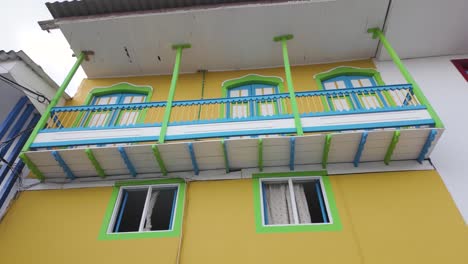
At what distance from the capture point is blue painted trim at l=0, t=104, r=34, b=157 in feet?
24.6

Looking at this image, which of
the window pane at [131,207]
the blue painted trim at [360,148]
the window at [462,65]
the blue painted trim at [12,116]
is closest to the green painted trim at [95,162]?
the window pane at [131,207]

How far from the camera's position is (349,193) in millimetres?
6500

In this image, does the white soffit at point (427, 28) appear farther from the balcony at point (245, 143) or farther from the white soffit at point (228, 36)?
the balcony at point (245, 143)

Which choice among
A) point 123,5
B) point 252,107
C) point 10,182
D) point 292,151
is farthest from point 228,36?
point 10,182

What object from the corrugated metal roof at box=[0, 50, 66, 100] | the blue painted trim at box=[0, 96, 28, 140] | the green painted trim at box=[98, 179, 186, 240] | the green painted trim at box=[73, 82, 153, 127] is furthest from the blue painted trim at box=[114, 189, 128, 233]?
the corrugated metal roof at box=[0, 50, 66, 100]

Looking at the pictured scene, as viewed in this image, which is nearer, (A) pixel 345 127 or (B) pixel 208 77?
(A) pixel 345 127

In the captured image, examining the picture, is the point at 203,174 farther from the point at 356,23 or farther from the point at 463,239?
the point at 356,23

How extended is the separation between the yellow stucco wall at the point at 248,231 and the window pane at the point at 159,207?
2.41ft

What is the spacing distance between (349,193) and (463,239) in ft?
6.79

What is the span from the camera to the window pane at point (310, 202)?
20.8ft

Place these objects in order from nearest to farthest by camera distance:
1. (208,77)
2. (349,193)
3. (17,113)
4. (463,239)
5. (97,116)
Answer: (463,239) < (349,193) < (17,113) < (97,116) < (208,77)

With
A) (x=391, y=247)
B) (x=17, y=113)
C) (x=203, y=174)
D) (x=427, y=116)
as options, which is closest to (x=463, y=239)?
(x=391, y=247)

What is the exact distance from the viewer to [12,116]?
26.0 feet

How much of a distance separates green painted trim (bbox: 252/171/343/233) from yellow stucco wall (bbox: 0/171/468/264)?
3.7 inches
